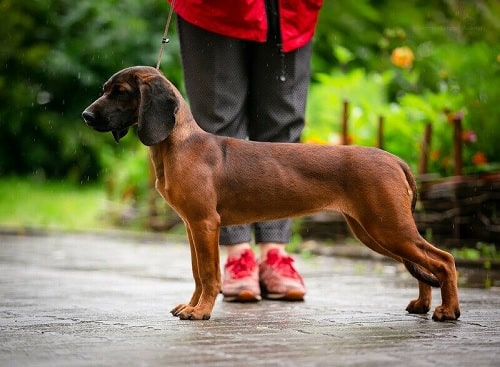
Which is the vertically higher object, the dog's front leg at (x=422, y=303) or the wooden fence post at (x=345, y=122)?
the wooden fence post at (x=345, y=122)

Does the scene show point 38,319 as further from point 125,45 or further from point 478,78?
point 125,45

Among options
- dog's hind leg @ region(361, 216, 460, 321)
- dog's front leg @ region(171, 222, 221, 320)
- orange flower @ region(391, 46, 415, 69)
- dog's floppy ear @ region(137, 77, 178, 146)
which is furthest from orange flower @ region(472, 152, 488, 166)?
dog's floppy ear @ region(137, 77, 178, 146)

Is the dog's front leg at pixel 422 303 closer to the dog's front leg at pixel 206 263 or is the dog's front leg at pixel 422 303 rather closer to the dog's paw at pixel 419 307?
the dog's paw at pixel 419 307

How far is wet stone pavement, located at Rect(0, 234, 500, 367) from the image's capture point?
311 cm

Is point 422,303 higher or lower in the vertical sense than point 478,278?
higher

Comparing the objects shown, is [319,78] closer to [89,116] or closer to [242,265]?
[242,265]

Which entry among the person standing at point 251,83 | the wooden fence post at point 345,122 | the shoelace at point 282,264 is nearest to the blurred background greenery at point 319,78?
the wooden fence post at point 345,122

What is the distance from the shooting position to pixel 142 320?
4.09 metres

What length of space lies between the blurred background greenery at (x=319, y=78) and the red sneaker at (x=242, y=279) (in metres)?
2.75

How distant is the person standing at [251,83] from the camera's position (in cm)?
491

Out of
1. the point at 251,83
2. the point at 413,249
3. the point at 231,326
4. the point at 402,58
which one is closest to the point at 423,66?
the point at 402,58

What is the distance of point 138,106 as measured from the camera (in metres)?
4.28

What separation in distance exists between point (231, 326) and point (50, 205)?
38.8ft

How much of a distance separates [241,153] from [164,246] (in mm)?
5901
